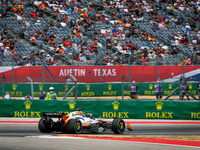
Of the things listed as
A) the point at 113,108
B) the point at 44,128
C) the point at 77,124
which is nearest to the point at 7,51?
the point at 113,108

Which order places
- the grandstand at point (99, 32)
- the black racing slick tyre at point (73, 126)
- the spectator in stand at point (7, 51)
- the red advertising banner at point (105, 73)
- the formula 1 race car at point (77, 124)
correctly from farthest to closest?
the spectator in stand at point (7, 51)
the grandstand at point (99, 32)
the red advertising banner at point (105, 73)
the formula 1 race car at point (77, 124)
the black racing slick tyre at point (73, 126)

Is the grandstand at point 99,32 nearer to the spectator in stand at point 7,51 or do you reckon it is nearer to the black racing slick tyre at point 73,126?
the spectator in stand at point 7,51

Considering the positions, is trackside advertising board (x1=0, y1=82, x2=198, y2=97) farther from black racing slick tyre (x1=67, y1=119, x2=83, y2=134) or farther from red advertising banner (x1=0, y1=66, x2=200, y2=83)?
black racing slick tyre (x1=67, y1=119, x2=83, y2=134)

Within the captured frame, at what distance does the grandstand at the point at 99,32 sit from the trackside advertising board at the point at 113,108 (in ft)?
20.7

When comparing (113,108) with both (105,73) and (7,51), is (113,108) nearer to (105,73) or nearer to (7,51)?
(105,73)

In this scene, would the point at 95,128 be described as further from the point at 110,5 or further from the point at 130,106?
the point at 110,5

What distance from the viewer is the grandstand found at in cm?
2554

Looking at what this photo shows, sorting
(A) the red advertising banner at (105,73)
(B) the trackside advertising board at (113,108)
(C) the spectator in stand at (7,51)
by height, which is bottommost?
(B) the trackside advertising board at (113,108)

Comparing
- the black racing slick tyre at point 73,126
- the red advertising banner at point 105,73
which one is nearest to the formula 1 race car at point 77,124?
the black racing slick tyre at point 73,126

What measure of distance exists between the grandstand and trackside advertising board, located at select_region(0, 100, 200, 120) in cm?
631

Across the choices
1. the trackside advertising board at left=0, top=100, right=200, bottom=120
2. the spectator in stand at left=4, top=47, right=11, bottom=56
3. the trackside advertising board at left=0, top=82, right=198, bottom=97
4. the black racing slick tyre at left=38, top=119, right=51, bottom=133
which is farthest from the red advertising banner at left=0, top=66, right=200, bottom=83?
the black racing slick tyre at left=38, top=119, right=51, bottom=133

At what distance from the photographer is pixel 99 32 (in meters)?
29.2

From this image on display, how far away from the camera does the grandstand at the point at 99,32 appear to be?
25.5 metres

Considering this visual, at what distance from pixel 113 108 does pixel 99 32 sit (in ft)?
41.5
